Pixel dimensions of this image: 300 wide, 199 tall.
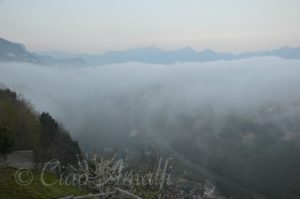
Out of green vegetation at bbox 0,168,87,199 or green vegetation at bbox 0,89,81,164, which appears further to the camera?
green vegetation at bbox 0,89,81,164

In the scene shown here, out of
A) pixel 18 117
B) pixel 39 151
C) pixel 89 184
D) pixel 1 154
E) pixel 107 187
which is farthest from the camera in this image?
pixel 18 117

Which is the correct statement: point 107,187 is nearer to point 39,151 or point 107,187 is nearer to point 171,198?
point 171,198

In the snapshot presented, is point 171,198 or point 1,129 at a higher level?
point 1,129

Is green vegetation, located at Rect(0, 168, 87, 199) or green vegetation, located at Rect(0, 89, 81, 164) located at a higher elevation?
green vegetation, located at Rect(0, 168, 87, 199)

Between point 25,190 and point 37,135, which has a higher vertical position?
point 25,190

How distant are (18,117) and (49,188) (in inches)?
2054

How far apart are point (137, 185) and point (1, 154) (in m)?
10.3

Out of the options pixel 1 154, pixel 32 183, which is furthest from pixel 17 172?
pixel 1 154

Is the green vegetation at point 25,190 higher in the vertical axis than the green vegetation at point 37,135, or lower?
higher

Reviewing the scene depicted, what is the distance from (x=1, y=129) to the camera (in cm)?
3038

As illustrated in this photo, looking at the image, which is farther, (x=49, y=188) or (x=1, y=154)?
(x=1, y=154)

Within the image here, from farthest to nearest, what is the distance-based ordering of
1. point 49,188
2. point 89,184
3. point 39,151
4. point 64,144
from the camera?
point 64,144, point 39,151, point 89,184, point 49,188

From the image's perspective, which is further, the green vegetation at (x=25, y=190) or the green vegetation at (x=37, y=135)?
the green vegetation at (x=37, y=135)

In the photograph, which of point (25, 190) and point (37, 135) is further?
point (37, 135)
